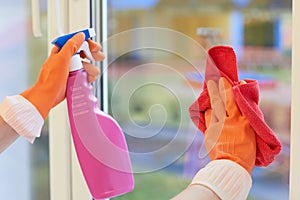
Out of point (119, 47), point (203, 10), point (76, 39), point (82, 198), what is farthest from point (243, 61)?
point (82, 198)

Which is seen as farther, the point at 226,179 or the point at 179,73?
the point at 179,73

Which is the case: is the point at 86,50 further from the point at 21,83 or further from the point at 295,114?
the point at 21,83

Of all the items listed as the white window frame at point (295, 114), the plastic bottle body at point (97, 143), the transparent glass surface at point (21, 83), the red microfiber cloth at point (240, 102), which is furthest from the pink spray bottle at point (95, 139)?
the transparent glass surface at point (21, 83)

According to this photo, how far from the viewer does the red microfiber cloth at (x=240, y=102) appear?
27.2 inches

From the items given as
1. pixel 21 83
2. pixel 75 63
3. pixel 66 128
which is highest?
pixel 75 63

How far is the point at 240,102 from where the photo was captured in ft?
2.29

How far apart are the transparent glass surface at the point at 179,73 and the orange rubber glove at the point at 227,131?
0.12ft

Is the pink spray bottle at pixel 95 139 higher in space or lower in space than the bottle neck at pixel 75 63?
lower

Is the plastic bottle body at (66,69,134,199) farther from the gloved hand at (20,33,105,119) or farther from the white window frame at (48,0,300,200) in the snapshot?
the white window frame at (48,0,300,200)

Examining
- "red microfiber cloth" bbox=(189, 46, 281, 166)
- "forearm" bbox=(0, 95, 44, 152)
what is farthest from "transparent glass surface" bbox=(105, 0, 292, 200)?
"forearm" bbox=(0, 95, 44, 152)

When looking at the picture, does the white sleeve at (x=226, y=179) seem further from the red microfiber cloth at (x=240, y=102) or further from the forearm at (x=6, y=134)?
the forearm at (x=6, y=134)

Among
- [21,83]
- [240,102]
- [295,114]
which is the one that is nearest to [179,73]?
[240,102]

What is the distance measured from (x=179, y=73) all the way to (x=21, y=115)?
0.26 m

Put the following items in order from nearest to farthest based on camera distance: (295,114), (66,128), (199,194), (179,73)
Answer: (199,194) < (179,73) < (295,114) < (66,128)
